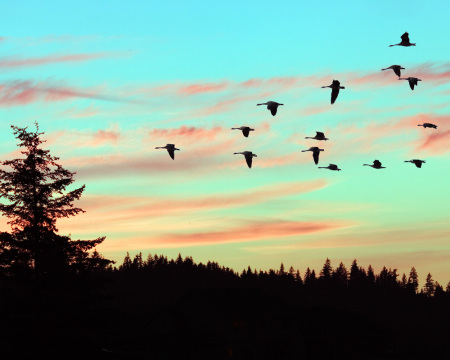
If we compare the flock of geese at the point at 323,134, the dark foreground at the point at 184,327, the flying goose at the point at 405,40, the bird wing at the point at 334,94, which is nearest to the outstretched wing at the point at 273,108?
the flock of geese at the point at 323,134

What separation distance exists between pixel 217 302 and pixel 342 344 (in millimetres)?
10920

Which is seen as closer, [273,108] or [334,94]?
[334,94]

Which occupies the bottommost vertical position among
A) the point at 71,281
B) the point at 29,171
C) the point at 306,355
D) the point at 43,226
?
the point at 306,355

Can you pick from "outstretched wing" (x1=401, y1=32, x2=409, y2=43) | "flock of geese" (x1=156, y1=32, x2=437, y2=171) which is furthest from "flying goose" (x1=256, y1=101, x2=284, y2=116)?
"outstretched wing" (x1=401, y1=32, x2=409, y2=43)

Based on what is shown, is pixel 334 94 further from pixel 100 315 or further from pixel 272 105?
pixel 100 315

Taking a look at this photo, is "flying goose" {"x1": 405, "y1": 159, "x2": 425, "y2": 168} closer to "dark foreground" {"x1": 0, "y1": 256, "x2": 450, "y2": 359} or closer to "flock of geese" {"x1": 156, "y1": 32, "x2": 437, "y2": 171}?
"flock of geese" {"x1": 156, "y1": 32, "x2": 437, "y2": 171}

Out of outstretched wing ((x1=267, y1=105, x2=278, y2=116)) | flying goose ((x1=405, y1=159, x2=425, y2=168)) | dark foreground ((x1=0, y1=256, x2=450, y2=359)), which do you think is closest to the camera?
outstretched wing ((x1=267, y1=105, x2=278, y2=116))

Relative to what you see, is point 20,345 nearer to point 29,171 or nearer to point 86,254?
point 86,254

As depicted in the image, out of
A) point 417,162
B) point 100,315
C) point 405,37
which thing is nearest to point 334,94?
point 405,37

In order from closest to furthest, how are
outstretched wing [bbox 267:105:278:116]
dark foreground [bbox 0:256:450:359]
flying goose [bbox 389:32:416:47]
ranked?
flying goose [bbox 389:32:416:47]
outstretched wing [bbox 267:105:278:116]
dark foreground [bbox 0:256:450:359]

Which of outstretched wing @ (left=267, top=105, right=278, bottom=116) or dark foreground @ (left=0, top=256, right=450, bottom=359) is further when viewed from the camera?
dark foreground @ (left=0, top=256, right=450, bottom=359)

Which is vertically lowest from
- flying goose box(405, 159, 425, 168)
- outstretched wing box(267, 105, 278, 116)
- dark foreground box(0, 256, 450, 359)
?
dark foreground box(0, 256, 450, 359)

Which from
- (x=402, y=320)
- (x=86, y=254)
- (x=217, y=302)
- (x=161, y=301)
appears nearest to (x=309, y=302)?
(x=402, y=320)

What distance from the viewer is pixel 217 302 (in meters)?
71.4
